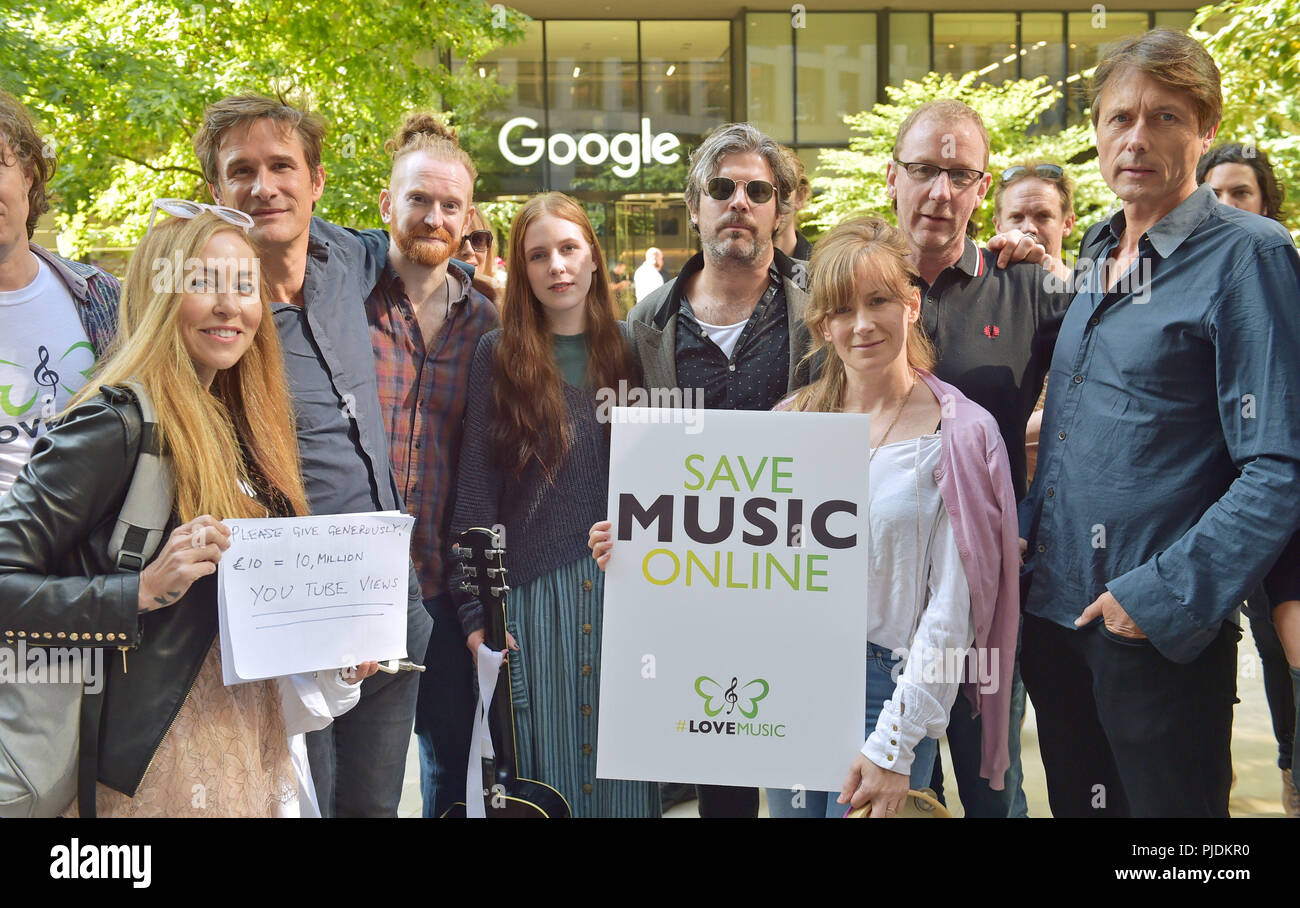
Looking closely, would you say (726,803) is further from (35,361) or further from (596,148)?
(596,148)

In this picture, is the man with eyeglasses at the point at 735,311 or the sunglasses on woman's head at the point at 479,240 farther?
the sunglasses on woman's head at the point at 479,240

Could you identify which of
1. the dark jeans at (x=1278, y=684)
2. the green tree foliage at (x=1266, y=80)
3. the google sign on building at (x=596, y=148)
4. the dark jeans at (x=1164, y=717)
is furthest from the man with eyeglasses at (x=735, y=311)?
the google sign on building at (x=596, y=148)

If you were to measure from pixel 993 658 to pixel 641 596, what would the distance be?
987 mm

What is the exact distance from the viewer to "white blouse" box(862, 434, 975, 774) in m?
2.71

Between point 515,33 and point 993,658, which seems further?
point 515,33

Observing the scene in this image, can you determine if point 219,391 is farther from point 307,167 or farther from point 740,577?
point 740,577

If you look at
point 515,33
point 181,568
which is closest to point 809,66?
point 515,33

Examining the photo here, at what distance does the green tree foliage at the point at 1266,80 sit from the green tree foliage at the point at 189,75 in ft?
17.0

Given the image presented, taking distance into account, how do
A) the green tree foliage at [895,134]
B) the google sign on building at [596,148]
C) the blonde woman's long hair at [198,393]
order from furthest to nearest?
the google sign on building at [596,148], the green tree foliage at [895,134], the blonde woman's long hair at [198,393]

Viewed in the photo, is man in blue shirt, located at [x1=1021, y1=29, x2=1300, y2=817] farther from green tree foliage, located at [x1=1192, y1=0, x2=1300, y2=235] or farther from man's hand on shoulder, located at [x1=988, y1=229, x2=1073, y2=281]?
green tree foliage, located at [x1=1192, y1=0, x2=1300, y2=235]

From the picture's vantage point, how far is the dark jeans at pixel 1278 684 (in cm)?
424

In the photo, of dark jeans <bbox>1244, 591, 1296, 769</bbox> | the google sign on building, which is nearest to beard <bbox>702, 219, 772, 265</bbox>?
dark jeans <bbox>1244, 591, 1296, 769</bbox>

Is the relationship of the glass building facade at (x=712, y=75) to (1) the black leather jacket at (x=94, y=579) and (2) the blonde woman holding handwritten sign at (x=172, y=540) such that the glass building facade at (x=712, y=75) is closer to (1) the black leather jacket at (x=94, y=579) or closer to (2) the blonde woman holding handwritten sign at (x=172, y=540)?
(2) the blonde woman holding handwritten sign at (x=172, y=540)

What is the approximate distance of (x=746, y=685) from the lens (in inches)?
116
